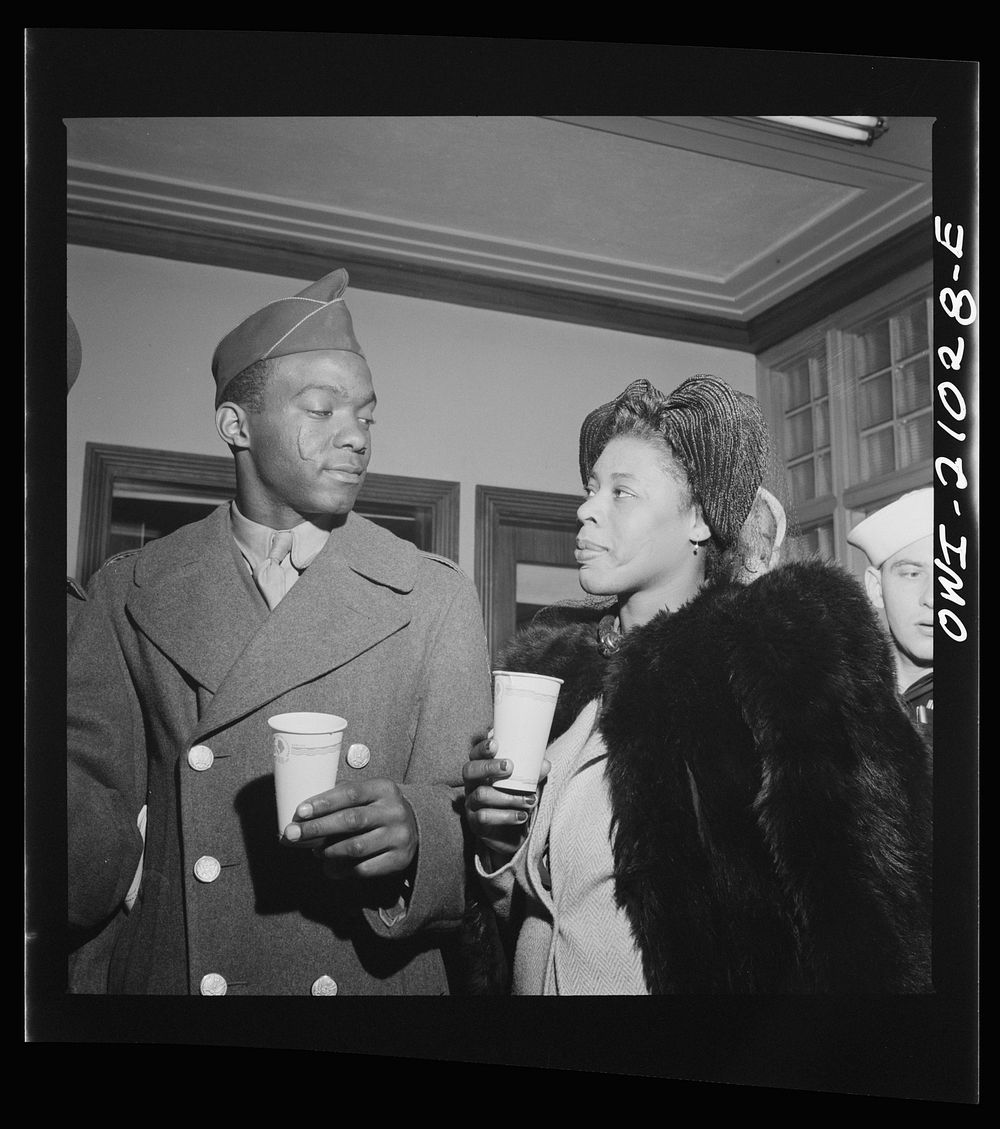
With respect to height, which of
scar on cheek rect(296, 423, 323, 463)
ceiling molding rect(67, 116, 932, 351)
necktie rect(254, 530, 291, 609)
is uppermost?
ceiling molding rect(67, 116, 932, 351)

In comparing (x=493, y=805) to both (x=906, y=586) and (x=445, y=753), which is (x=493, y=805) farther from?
(x=906, y=586)

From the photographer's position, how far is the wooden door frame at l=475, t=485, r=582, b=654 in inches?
103

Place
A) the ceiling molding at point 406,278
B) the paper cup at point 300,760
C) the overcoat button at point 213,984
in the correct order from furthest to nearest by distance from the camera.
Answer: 1. the ceiling molding at point 406,278
2. the overcoat button at point 213,984
3. the paper cup at point 300,760

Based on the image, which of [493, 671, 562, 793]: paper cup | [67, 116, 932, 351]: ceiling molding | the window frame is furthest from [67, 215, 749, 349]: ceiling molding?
[493, 671, 562, 793]: paper cup

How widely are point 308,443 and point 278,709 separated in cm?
55

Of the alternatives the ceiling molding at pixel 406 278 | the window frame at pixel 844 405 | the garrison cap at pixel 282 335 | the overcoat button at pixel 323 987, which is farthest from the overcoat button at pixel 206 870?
the window frame at pixel 844 405

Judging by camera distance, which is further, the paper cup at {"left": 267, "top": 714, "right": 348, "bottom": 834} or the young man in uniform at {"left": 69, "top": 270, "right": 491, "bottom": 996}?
the young man in uniform at {"left": 69, "top": 270, "right": 491, "bottom": 996}

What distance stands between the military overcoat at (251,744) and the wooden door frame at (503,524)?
41mm

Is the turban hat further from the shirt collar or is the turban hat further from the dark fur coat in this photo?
the shirt collar

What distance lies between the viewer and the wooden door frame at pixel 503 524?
2611 mm

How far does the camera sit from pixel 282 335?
2594mm

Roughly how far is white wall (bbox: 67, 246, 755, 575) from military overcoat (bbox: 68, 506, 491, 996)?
0.19 m

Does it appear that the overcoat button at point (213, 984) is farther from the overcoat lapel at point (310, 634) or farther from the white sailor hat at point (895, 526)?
the white sailor hat at point (895, 526)

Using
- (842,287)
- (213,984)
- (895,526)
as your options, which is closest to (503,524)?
(895,526)
